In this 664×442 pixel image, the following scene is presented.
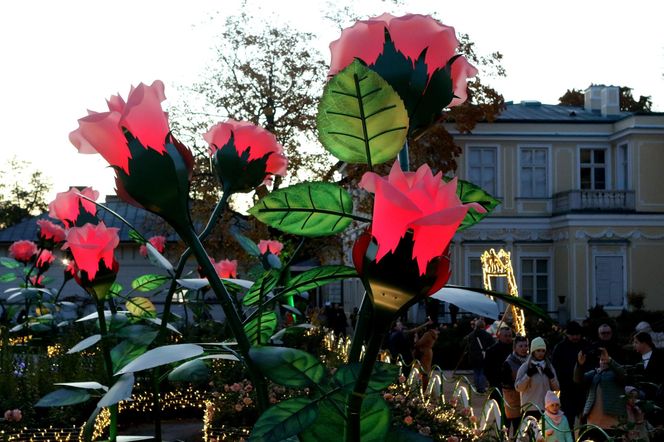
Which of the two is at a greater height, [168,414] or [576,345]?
[576,345]

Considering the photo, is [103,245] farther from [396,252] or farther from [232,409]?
[232,409]

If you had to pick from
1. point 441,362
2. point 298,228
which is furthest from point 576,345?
point 441,362

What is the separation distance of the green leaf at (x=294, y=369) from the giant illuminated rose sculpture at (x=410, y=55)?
1.11 feet

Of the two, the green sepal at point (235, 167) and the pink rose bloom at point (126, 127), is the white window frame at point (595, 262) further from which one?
the pink rose bloom at point (126, 127)

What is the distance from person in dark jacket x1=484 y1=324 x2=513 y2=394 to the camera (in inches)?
390

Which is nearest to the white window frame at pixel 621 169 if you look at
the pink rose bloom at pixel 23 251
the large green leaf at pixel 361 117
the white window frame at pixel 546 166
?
the white window frame at pixel 546 166

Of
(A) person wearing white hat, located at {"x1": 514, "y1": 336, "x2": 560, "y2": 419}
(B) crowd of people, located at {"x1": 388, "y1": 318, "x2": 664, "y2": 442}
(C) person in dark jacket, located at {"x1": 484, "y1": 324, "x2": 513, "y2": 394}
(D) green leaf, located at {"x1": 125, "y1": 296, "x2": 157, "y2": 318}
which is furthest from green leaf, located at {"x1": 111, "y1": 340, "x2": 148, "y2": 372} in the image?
(C) person in dark jacket, located at {"x1": 484, "y1": 324, "x2": 513, "y2": 394}

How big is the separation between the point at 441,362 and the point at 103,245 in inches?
729

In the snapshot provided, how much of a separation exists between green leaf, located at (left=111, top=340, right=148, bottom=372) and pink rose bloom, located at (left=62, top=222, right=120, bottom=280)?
0.42 metres

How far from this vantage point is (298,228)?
105 centimetres

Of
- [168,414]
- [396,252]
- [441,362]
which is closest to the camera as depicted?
[396,252]

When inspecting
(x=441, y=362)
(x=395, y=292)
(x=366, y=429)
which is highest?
(x=395, y=292)

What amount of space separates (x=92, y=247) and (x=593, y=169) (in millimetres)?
30341

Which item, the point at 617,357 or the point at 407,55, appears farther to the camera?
the point at 617,357
